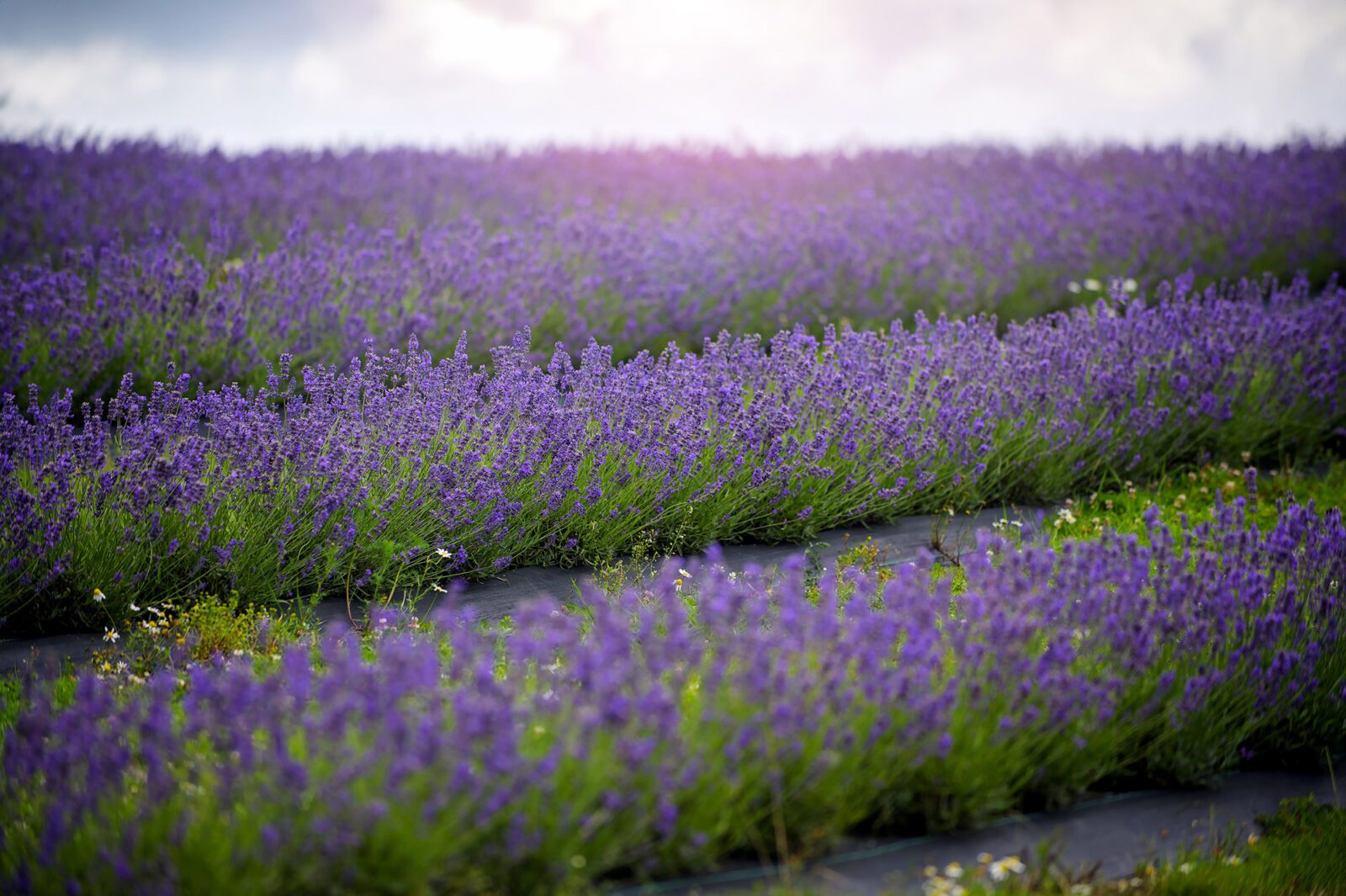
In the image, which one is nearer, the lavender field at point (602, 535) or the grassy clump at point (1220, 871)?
the lavender field at point (602, 535)

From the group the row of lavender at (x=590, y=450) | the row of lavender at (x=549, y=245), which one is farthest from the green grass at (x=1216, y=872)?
the row of lavender at (x=549, y=245)

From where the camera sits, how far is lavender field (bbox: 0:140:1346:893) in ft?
7.07

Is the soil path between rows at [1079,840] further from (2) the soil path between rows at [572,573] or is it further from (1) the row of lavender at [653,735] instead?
(2) the soil path between rows at [572,573]

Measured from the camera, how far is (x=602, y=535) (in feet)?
13.6

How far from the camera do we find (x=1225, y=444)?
19.1ft

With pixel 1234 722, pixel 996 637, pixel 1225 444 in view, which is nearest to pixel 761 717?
pixel 996 637

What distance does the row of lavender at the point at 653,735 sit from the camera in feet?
6.77

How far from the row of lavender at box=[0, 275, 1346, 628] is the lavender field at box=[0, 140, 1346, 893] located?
2 centimetres

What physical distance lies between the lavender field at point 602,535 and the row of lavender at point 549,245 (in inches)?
1.9

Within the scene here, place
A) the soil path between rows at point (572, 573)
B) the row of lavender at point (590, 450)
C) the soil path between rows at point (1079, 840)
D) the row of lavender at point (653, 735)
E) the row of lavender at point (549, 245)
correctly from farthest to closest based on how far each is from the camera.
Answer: the row of lavender at point (549, 245) < the row of lavender at point (590, 450) < the soil path between rows at point (572, 573) < the soil path between rows at point (1079, 840) < the row of lavender at point (653, 735)

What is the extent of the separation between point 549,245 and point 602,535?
392 cm

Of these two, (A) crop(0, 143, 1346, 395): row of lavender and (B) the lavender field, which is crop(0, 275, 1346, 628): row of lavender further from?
(A) crop(0, 143, 1346, 395): row of lavender

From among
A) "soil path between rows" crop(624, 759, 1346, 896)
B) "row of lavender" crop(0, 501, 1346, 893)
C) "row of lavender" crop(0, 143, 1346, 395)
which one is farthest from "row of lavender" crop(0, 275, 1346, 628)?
"soil path between rows" crop(624, 759, 1346, 896)

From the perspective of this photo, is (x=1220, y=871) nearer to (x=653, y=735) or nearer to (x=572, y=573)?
(x=653, y=735)
